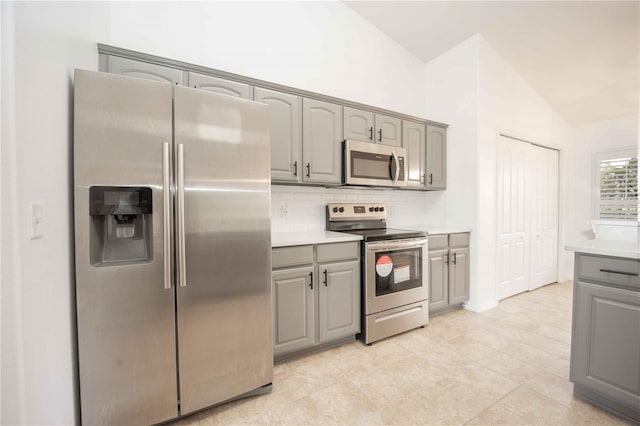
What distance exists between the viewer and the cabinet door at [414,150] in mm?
3180

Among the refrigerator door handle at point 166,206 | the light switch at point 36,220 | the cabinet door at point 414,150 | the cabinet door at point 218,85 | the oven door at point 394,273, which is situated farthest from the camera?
the cabinet door at point 414,150

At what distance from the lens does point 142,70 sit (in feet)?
6.18

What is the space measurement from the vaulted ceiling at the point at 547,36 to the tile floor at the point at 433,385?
3012 millimetres

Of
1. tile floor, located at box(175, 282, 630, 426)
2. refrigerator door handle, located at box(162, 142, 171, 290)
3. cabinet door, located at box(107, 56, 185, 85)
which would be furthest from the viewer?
cabinet door, located at box(107, 56, 185, 85)

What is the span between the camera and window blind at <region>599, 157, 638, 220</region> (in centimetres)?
393

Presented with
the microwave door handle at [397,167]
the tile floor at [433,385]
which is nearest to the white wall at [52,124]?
the tile floor at [433,385]

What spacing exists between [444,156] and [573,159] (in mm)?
2675

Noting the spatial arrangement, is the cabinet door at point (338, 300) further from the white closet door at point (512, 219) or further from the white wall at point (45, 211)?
the white closet door at point (512, 219)

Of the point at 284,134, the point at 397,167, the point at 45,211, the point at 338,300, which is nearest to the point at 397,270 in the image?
the point at 338,300

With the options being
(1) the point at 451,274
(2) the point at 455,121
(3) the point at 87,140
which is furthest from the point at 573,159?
(3) the point at 87,140

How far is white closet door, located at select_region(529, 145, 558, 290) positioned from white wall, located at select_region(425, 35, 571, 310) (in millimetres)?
715

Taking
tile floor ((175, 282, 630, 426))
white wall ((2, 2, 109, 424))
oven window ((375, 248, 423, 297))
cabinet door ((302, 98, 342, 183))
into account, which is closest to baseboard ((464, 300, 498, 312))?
tile floor ((175, 282, 630, 426))

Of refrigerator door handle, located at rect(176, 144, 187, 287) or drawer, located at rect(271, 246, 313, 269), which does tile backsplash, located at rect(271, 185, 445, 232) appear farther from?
refrigerator door handle, located at rect(176, 144, 187, 287)

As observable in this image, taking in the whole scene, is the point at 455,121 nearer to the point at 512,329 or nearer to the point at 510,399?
the point at 512,329
